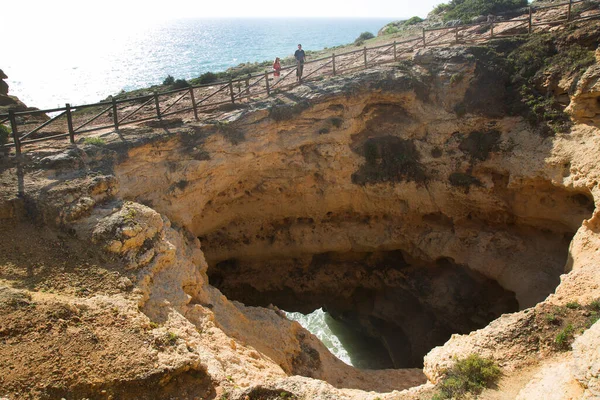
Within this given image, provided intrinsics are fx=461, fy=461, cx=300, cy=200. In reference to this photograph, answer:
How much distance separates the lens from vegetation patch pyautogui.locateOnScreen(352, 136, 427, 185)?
65.8 feet

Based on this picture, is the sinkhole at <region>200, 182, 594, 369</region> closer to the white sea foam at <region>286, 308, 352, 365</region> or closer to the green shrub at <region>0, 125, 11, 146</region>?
the white sea foam at <region>286, 308, 352, 365</region>

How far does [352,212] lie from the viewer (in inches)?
848

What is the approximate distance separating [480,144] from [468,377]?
38.7 feet

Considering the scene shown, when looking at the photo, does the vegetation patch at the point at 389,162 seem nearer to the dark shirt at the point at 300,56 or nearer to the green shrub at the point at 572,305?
A: the dark shirt at the point at 300,56

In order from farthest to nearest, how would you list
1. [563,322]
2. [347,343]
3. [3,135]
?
[347,343]
[3,135]
[563,322]

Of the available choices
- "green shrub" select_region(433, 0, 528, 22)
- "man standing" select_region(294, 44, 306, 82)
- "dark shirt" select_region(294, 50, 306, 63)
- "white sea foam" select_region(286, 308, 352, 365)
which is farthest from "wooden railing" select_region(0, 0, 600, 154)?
"white sea foam" select_region(286, 308, 352, 365)

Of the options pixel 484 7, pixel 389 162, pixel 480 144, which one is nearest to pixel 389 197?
pixel 389 162

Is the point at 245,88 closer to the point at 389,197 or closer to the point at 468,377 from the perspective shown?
the point at 389,197

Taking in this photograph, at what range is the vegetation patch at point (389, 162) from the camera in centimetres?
2006

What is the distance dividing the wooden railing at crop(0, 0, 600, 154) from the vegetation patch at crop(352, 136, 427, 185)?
153 inches

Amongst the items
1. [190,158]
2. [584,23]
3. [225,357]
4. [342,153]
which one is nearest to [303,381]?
[225,357]

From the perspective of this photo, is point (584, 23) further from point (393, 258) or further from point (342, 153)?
point (393, 258)

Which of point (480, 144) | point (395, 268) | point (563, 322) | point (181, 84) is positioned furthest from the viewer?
point (181, 84)

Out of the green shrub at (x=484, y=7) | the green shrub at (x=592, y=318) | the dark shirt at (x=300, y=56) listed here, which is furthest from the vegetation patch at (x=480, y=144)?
the green shrub at (x=484, y=7)
